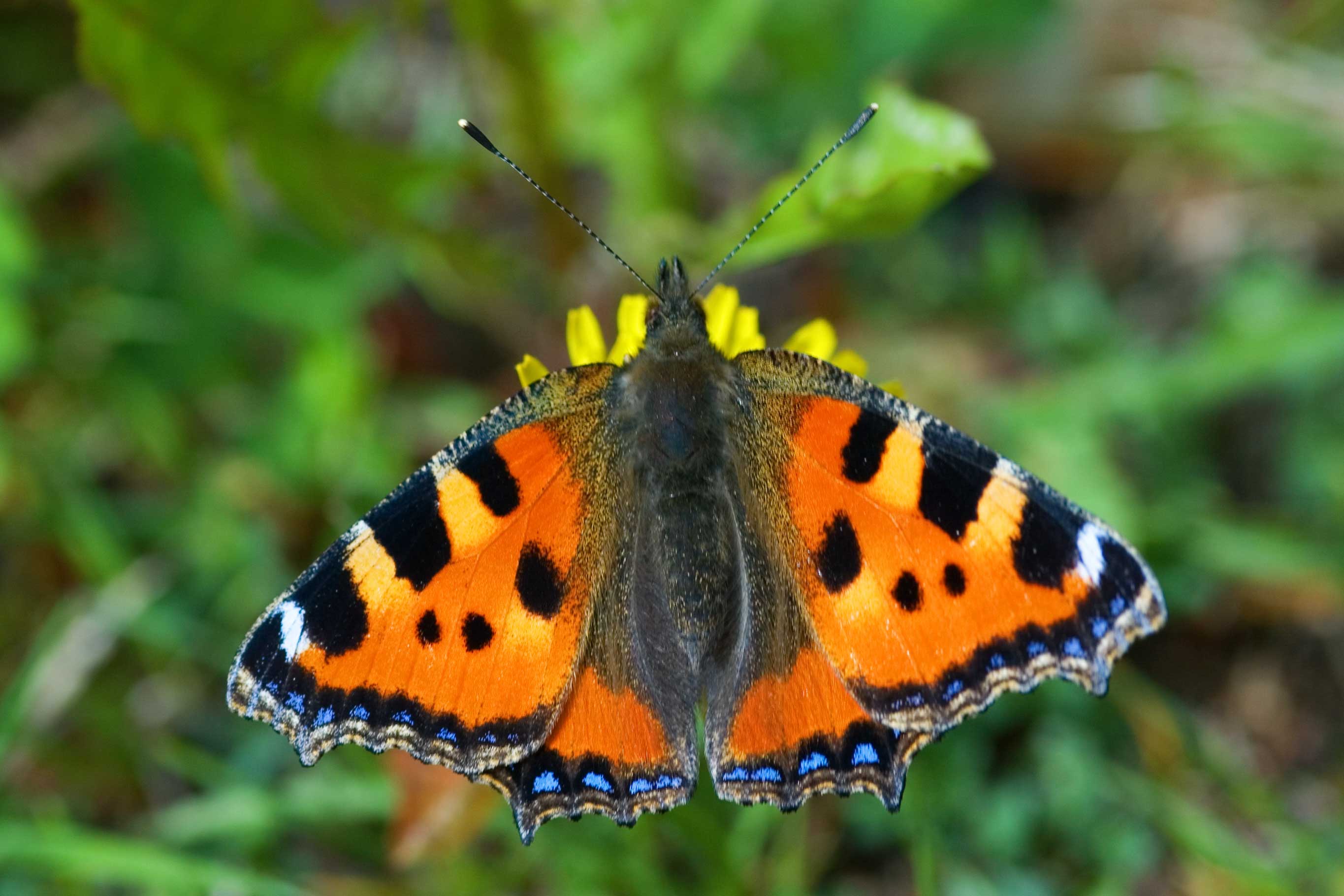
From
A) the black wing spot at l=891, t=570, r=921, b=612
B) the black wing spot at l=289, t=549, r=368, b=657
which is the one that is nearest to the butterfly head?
the black wing spot at l=891, t=570, r=921, b=612

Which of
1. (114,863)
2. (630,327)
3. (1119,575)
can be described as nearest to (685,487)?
(630,327)

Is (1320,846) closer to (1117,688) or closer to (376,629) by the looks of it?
(1117,688)

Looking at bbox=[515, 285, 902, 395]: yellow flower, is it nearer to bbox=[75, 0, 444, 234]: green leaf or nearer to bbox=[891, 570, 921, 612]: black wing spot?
bbox=[891, 570, 921, 612]: black wing spot

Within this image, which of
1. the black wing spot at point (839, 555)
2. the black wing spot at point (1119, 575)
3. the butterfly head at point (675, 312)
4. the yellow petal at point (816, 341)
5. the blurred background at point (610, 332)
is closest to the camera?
the black wing spot at point (1119, 575)

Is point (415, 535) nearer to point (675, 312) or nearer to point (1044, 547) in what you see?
point (675, 312)

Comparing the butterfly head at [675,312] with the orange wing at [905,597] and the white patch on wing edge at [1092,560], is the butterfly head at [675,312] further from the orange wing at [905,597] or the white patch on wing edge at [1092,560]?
the white patch on wing edge at [1092,560]

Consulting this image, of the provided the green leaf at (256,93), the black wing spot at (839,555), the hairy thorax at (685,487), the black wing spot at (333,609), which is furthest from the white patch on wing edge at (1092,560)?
the green leaf at (256,93)
